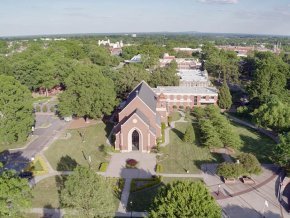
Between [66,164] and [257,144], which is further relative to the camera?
[257,144]

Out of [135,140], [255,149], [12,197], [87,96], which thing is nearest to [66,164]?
[135,140]

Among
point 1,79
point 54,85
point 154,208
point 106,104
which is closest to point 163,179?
point 154,208

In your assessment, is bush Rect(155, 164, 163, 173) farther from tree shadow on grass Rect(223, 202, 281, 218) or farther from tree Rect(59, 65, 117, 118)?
tree Rect(59, 65, 117, 118)

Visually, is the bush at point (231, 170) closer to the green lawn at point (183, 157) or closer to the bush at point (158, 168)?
the green lawn at point (183, 157)

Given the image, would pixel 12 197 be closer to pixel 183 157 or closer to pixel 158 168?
pixel 158 168

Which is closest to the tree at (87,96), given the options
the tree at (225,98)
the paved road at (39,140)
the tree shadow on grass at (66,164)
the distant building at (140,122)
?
the paved road at (39,140)

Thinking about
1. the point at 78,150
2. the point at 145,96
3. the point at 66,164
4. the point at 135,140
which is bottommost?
the point at 66,164

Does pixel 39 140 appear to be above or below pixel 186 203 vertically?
below
